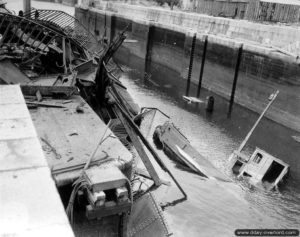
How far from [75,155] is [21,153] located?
2156 millimetres

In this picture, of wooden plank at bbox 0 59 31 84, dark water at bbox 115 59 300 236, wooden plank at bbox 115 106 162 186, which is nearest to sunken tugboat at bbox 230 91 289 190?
dark water at bbox 115 59 300 236

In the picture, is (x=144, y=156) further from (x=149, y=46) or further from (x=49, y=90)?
(x=149, y=46)

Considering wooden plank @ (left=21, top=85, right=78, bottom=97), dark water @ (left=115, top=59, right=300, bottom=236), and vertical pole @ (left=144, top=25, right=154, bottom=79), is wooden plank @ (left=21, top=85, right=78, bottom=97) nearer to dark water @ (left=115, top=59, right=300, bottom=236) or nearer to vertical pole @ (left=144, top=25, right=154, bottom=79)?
dark water @ (left=115, top=59, right=300, bottom=236)

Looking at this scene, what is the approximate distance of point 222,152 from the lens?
17422 millimetres

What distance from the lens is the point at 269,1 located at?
27875mm

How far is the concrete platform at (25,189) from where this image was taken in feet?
9.45

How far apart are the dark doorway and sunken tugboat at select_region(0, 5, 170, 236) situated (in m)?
6.13

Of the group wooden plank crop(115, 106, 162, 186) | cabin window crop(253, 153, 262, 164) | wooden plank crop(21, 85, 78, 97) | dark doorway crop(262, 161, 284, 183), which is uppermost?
wooden plank crop(21, 85, 78, 97)

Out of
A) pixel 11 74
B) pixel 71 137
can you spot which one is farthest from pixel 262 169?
pixel 11 74

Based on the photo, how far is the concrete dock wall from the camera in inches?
835

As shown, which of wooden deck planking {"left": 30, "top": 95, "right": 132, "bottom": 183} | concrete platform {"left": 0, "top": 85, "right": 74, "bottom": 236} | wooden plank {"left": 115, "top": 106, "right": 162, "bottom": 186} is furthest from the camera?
wooden plank {"left": 115, "top": 106, "right": 162, "bottom": 186}

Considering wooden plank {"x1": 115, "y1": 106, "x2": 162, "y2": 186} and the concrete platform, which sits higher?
the concrete platform

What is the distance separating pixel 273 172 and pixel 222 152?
2.88m

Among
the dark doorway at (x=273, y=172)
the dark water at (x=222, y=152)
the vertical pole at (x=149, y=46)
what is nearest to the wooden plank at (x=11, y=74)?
the dark water at (x=222, y=152)
